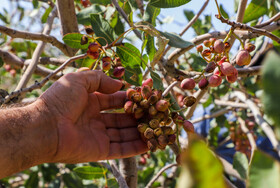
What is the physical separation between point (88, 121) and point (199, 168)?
1.02 metres

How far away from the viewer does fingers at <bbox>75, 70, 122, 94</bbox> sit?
1135 mm

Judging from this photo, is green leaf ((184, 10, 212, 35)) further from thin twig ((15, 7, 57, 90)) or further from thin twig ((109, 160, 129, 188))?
thin twig ((109, 160, 129, 188))

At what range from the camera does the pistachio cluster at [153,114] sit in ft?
3.16

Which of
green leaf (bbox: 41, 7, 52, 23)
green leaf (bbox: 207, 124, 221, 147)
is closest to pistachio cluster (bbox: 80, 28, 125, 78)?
green leaf (bbox: 41, 7, 52, 23)

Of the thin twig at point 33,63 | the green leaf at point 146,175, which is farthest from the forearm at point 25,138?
the green leaf at point 146,175

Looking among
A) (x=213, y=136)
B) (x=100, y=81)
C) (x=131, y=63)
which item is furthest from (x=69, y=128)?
(x=213, y=136)

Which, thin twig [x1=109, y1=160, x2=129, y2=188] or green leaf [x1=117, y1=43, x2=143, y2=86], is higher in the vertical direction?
green leaf [x1=117, y1=43, x2=143, y2=86]

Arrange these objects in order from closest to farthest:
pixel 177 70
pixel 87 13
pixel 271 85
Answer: pixel 271 85 < pixel 177 70 < pixel 87 13

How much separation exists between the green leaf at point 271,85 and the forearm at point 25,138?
0.96m

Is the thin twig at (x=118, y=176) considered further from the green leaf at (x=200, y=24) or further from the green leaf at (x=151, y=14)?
the green leaf at (x=200, y=24)

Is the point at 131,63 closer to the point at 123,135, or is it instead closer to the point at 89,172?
the point at 123,135

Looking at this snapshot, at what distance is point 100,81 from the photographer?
1161 millimetres

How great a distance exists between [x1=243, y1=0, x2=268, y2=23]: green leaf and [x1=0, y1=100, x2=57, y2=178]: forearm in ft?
3.90

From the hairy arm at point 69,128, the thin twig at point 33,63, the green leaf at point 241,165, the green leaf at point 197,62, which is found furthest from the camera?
the green leaf at point 197,62
